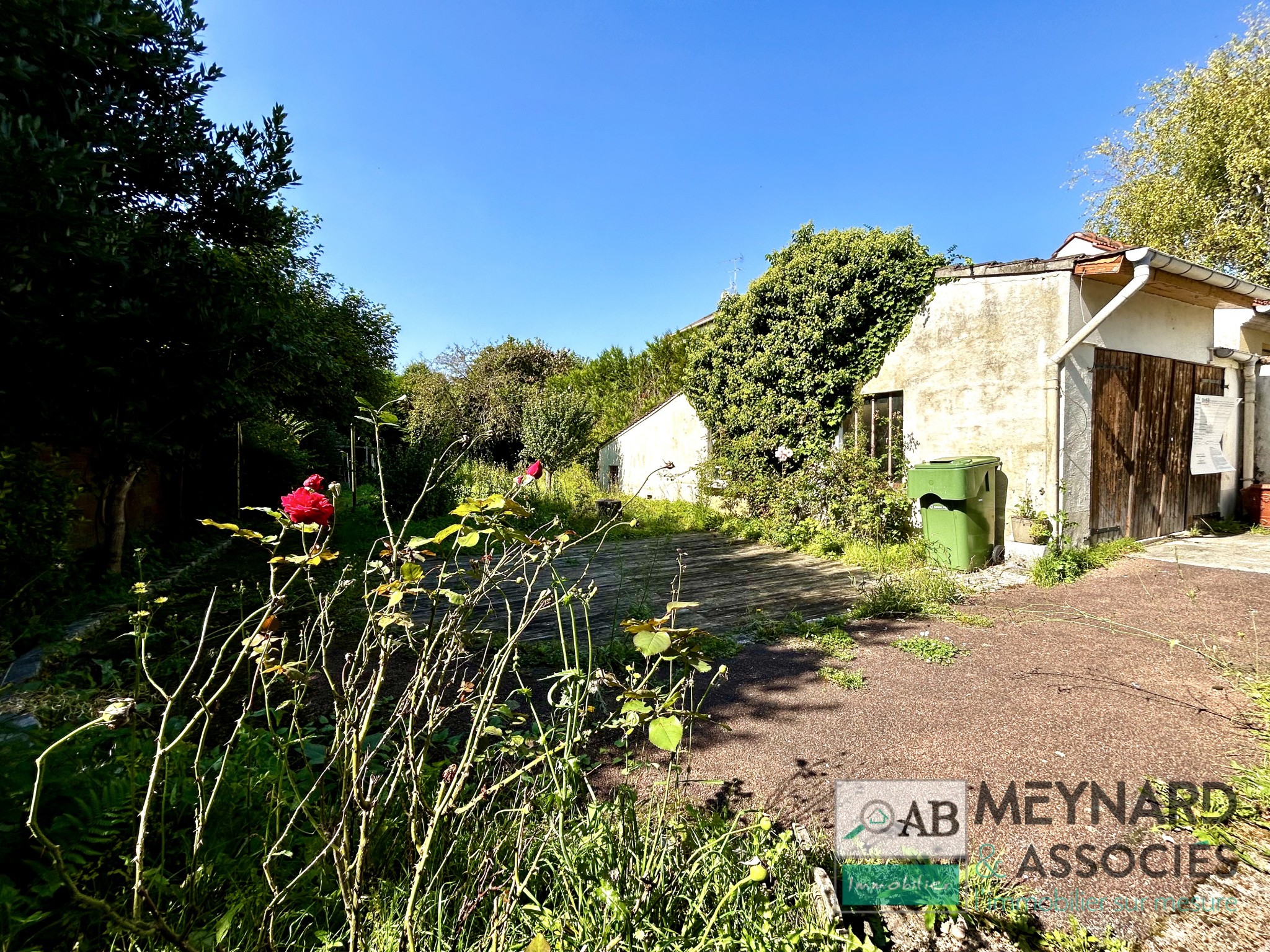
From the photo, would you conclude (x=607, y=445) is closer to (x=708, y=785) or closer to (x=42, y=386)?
(x=42, y=386)

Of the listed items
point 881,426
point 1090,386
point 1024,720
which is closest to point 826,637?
point 1024,720

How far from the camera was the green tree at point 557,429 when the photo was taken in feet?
50.6

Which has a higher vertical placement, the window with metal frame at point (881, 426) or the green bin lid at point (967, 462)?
the window with metal frame at point (881, 426)

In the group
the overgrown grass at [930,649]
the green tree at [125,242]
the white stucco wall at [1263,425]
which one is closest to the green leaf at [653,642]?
the overgrown grass at [930,649]

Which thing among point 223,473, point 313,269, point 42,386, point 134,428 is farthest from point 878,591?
point 313,269

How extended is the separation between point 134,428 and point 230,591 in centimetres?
159

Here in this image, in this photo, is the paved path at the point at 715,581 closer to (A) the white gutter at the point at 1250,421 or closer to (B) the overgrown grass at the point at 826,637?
(B) the overgrown grass at the point at 826,637

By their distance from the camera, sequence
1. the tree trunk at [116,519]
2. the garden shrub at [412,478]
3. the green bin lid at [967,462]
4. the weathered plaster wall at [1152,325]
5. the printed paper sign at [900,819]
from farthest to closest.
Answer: the garden shrub at [412,478]
the weathered plaster wall at [1152,325]
the green bin lid at [967,462]
the tree trunk at [116,519]
the printed paper sign at [900,819]

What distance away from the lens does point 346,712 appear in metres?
1.28

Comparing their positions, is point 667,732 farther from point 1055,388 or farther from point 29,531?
Result: point 1055,388

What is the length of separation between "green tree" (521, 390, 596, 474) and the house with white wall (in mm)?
8716

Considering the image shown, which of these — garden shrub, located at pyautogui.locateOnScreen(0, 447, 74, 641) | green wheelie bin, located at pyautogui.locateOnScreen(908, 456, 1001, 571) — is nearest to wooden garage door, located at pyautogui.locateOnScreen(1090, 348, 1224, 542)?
green wheelie bin, located at pyautogui.locateOnScreen(908, 456, 1001, 571)

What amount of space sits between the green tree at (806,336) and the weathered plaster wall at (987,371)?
535 mm

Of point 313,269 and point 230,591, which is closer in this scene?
point 230,591
